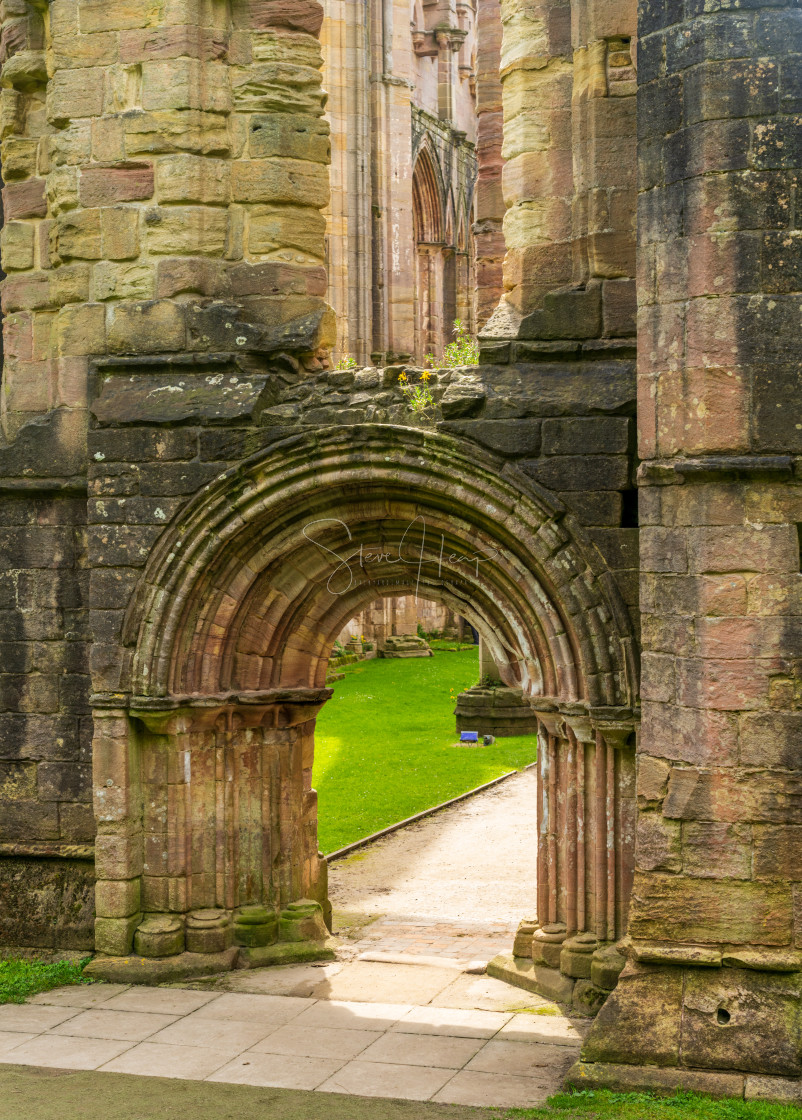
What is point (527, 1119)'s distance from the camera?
667 cm

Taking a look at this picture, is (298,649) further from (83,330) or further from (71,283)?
(71,283)

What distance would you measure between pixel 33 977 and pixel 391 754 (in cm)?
882

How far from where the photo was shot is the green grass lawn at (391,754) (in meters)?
14.8

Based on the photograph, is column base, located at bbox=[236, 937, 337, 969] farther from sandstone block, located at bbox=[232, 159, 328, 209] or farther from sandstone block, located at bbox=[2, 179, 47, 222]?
sandstone block, located at bbox=[2, 179, 47, 222]

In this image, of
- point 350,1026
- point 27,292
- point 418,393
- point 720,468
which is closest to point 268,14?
point 27,292

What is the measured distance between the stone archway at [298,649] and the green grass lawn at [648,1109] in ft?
5.66

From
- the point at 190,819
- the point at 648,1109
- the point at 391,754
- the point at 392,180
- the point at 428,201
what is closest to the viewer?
the point at 648,1109

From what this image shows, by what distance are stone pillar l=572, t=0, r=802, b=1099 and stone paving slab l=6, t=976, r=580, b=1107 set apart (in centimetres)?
67

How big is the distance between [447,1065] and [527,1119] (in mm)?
920

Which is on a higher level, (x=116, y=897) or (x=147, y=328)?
(x=147, y=328)

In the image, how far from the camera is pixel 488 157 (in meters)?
12.9

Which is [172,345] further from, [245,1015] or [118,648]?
[245,1015]

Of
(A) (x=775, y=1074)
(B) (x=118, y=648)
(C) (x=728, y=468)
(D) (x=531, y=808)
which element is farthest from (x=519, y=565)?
(D) (x=531, y=808)

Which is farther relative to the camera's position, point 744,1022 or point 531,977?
point 531,977
